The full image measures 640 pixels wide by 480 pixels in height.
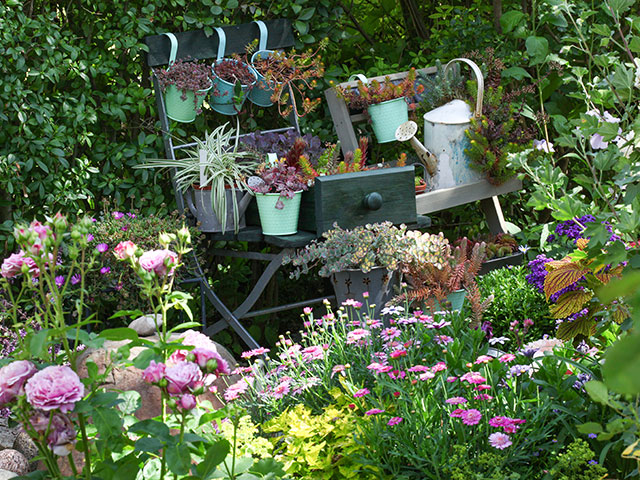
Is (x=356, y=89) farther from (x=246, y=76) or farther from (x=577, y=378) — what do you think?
(x=577, y=378)

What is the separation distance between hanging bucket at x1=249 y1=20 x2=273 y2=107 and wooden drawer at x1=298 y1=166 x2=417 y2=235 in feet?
2.23

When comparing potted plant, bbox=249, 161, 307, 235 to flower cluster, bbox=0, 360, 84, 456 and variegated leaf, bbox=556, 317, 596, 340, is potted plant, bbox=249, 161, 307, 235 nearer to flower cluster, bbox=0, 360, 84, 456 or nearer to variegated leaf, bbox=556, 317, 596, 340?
variegated leaf, bbox=556, 317, 596, 340

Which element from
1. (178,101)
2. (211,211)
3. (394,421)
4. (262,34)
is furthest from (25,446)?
(262,34)

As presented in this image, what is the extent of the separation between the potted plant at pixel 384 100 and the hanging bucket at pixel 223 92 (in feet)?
1.58

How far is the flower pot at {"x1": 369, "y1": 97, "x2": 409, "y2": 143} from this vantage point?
3588 millimetres

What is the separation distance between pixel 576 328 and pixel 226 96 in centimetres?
189

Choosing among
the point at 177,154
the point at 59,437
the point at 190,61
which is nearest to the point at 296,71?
the point at 190,61

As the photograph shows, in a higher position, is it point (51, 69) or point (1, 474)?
point (51, 69)

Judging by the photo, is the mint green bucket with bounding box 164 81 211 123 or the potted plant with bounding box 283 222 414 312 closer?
the potted plant with bounding box 283 222 414 312

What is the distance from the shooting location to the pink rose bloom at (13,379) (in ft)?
3.97

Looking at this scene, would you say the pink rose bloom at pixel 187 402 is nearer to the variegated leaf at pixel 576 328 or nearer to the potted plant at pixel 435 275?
the variegated leaf at pixel 576 328

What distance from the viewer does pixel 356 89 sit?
3.66m

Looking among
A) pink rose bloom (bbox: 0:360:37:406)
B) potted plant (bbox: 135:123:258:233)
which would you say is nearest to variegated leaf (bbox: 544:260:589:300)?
potted plant (bbox: 135:123:258:233)

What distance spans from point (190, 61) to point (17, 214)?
1042 mm
